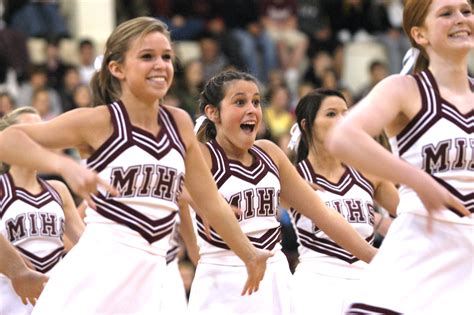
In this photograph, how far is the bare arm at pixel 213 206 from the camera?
195 inches

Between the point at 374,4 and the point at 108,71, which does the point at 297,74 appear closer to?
the point at 374,4

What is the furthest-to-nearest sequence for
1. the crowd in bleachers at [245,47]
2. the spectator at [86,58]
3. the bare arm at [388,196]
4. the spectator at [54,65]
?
the spectator at [86,58], the spectator at [54,65], the crowd in bleachers at [245,47], the bare arm at [388,196]

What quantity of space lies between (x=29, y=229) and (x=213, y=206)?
1.78 m

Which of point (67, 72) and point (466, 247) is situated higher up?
point (67, 72)

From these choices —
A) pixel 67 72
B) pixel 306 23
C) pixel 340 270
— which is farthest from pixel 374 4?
pixel 340 270

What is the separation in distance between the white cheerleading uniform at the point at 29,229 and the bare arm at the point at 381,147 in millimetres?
2636

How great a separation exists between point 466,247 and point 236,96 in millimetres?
2056

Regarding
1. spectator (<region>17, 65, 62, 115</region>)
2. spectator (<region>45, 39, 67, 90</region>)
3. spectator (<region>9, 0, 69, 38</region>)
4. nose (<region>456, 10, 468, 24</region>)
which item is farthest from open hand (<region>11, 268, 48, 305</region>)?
spectator (<region>9, 0, 69, 38</region>)

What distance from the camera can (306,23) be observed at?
53.0ft

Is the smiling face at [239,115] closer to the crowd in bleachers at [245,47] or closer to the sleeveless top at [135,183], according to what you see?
the sleeveless top at [135,183]

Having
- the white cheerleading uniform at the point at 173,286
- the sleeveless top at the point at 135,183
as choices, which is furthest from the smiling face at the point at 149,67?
the white cheerleading uniform at the point at 173,286

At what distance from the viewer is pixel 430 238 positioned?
173 inches

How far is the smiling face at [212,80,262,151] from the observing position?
19.7 ft

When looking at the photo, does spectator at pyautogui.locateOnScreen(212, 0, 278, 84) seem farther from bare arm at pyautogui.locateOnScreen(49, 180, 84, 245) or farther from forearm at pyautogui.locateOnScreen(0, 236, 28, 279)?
forearm at pyautogui.locateOnScreen(0, 236, 28, 279)
